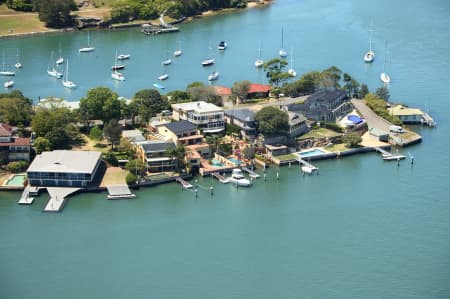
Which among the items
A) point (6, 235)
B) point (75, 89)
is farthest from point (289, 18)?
point (6, 235)

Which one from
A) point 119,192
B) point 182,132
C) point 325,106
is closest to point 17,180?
point 119,192

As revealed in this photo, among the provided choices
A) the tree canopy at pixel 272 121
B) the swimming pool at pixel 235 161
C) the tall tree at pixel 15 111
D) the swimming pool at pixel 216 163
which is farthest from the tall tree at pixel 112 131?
the tree canopy at pixel 272 121

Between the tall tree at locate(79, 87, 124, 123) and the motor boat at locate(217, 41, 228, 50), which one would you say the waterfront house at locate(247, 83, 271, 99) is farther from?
the motor boat at locate(217, 41, 228, 50)

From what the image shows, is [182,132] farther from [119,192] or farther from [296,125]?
[296,125]

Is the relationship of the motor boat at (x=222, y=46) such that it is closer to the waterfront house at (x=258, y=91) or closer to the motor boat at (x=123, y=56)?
the motor boat at (x=123, y=56)

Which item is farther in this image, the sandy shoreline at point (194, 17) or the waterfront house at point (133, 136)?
the sandy shoreline at point (194, 17)

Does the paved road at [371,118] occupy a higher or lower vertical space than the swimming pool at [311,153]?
higher

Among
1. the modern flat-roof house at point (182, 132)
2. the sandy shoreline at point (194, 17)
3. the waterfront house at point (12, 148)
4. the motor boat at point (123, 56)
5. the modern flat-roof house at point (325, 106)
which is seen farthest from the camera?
the sandy shoreline at point (194, 17)

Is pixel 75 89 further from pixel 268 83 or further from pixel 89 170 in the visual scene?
pixel 89 170
